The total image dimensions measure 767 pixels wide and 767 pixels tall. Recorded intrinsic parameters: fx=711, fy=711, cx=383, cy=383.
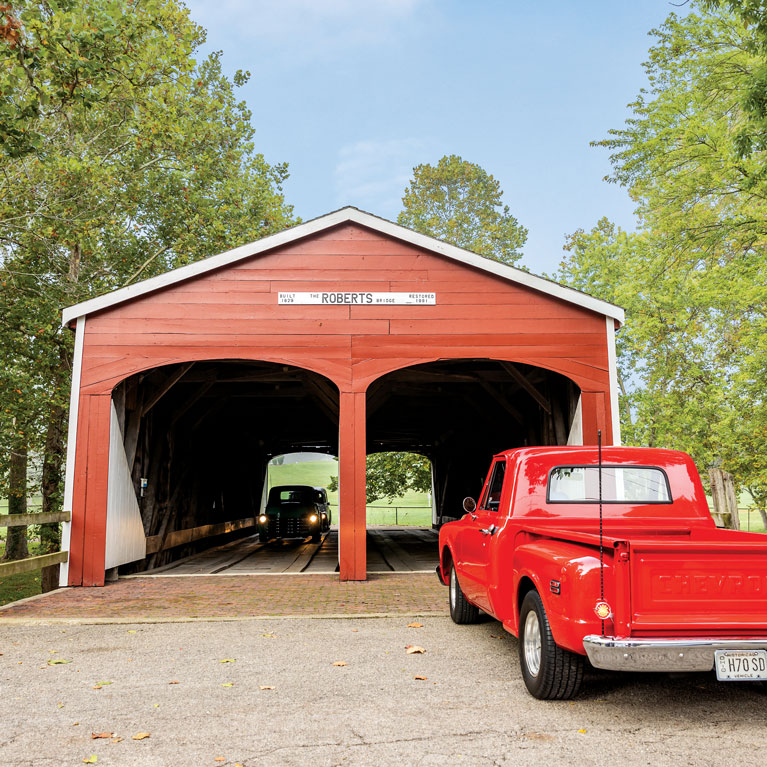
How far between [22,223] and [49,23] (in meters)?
10.1

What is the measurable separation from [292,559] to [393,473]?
952 inches

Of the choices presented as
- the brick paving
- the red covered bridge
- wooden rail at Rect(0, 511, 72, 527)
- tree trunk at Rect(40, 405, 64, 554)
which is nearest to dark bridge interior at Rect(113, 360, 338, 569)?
the red covered bridge

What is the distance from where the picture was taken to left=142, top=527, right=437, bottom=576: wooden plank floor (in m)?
12.9

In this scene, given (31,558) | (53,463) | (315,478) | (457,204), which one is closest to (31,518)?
(31,558)

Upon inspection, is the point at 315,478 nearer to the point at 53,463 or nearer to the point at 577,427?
the point at 53,463

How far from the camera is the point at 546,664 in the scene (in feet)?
14.5

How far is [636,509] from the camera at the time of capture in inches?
227

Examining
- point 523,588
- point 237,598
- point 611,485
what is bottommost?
point 237,598

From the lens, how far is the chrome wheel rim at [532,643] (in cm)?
468

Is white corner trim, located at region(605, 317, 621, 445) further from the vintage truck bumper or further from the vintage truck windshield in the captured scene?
the vintage truck bumper

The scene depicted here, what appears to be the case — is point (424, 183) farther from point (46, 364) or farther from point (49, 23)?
point (49, 23)

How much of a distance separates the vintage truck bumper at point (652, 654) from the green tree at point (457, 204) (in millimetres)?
41764

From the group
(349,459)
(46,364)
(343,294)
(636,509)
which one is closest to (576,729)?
(636,509)

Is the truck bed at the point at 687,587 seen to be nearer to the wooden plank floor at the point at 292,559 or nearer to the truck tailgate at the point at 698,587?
the truck tailgate at the point at 698,587
